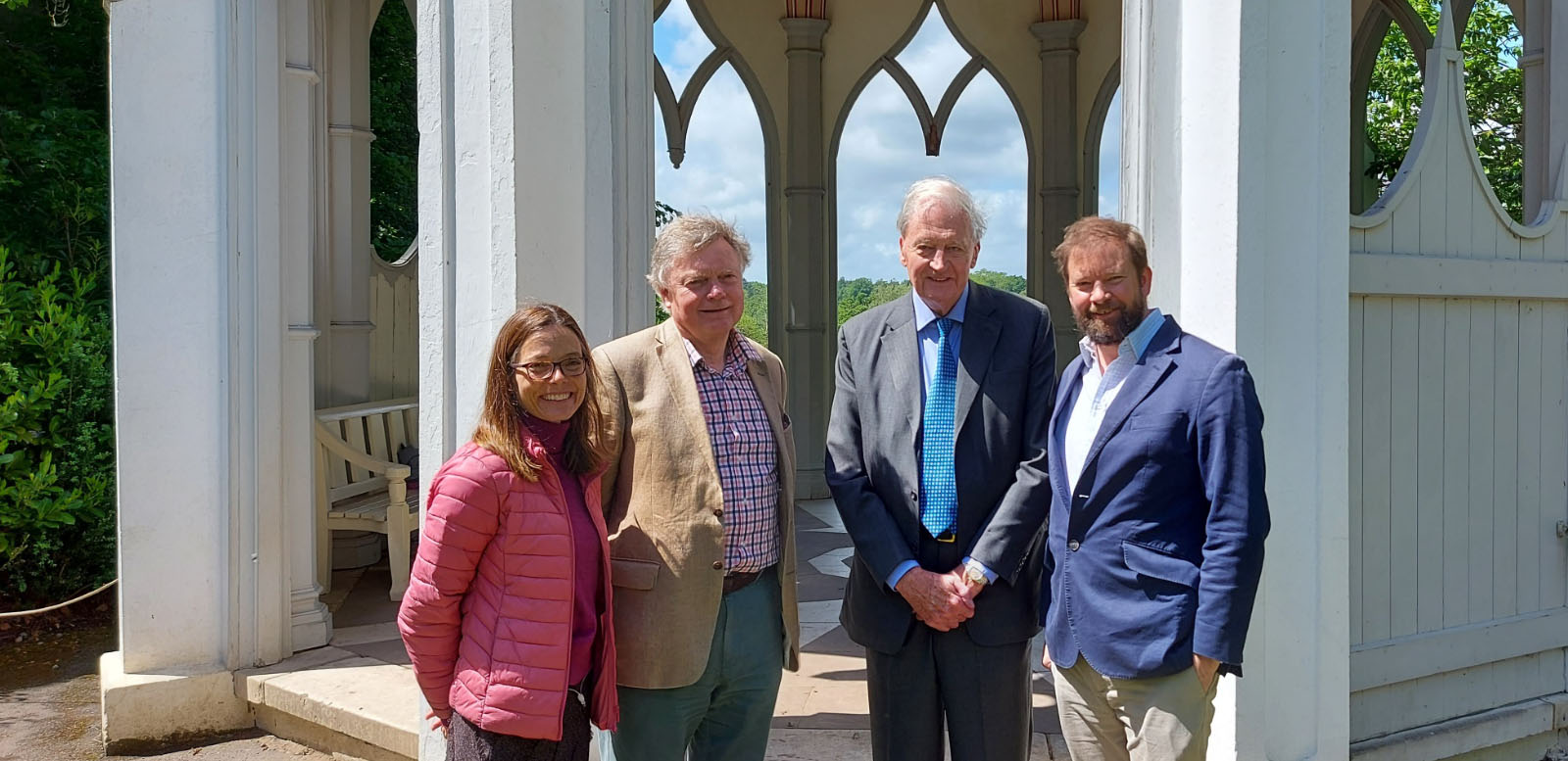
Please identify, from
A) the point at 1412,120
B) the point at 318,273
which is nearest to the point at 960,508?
the point at 318,273

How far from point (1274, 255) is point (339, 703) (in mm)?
3247

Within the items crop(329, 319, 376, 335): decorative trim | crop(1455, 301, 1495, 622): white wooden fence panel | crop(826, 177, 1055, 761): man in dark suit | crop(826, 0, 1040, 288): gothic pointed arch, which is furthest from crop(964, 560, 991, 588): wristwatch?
crop(826, 0, 1040, 288): gothic pointed arch

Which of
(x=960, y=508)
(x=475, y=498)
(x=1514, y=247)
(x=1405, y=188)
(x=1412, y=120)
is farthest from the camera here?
(x=1412, y=120)

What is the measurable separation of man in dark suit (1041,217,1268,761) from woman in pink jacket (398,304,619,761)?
0.96 meters

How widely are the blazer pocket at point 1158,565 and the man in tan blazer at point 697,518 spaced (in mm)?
689

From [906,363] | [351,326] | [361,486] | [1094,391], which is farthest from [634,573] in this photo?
[351,326]

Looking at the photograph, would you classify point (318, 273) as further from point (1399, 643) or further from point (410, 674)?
point (1399, 643)

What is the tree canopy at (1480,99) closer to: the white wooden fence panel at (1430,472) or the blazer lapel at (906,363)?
the white wooden fence panel at (1430,472)

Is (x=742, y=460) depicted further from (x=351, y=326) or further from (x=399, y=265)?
(x=399, y=265)

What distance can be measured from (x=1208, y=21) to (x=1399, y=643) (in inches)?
77.5

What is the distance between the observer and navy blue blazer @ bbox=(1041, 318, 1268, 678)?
203 cm

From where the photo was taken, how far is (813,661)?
441cm

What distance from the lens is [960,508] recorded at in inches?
93.1

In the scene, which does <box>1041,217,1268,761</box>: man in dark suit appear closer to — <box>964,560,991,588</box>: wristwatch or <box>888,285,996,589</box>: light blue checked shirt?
<box>964,560,991,588</box>: wristwatch
